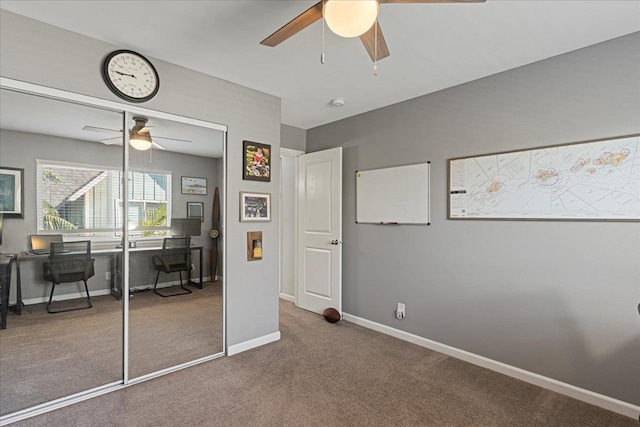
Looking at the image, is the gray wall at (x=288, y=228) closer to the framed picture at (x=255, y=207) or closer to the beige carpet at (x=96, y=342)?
the framed picture at (x=255, y=207)

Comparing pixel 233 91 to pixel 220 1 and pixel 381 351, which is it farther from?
pixel 381 351

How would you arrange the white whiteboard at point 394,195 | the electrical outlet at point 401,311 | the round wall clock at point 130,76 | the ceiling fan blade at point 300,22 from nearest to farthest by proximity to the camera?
the ceiling fan blade at point 300,22 < the round wall clock at point 130,76 < the white whiteboard at point 394,195 < the electrical outlet at point 401,311

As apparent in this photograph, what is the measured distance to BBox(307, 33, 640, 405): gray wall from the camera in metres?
2.17

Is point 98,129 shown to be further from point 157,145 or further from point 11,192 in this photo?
point 11,192

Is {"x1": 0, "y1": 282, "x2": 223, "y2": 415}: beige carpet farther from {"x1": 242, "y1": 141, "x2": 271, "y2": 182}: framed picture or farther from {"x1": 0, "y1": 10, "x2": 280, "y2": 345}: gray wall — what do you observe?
{"x1": 242, "y1": 141, "x2": 271, "y2": 182}: framed picture

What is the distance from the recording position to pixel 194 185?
9.30 feet

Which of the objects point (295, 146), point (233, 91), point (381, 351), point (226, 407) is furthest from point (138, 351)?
point (295, 146)

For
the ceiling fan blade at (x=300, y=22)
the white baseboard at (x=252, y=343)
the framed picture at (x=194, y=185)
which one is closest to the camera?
the ceiling fan blade at (x=300, y=22)

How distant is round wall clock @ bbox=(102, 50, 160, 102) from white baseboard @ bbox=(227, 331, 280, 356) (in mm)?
2283

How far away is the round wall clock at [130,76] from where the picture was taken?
7.54ft

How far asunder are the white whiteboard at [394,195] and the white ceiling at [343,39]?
2.89ft

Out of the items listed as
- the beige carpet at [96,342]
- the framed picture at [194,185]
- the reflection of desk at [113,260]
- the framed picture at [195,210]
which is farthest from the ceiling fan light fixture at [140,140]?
the beige carpet at [96,342]

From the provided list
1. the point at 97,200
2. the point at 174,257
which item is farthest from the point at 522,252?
the point at 97,200

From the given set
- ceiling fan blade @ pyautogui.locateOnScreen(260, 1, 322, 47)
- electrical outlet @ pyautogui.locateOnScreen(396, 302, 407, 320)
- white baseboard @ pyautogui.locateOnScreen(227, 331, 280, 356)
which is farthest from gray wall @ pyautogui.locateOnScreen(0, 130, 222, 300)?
electrical outlet @ pyautogui.locateOnScreen(396, 302, 407, 320)
